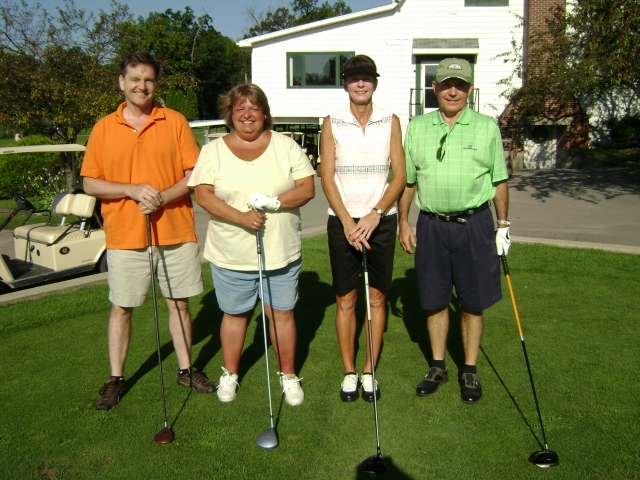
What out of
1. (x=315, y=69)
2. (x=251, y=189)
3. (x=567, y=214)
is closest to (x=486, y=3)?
(x=315, y=69)

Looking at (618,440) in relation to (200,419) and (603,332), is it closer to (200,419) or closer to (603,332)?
(603,332)

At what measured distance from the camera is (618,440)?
3359 millimetres

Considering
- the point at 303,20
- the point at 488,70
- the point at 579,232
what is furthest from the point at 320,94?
the point at 303,20

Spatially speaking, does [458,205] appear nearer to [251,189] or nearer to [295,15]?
[251,189]

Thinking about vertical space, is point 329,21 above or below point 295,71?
above

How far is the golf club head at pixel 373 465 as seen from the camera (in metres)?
3.14

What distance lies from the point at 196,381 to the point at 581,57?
15.4 m

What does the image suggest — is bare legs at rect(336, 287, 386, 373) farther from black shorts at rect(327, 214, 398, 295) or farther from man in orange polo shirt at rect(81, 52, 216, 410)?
man in orange polo shirt at rect(81, 52, 216, 410)

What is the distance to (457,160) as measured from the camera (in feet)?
12.3

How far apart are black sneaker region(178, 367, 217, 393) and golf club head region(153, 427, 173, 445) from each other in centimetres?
62

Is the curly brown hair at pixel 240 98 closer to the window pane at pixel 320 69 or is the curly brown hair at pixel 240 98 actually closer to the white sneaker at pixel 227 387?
the white sneaker at pixel 227 387

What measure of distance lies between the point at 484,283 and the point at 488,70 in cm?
1999

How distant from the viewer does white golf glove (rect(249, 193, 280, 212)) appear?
3529 mm

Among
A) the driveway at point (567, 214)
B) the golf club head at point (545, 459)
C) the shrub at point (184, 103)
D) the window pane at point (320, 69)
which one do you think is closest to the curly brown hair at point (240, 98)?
the golf club head at point (545, 459)
